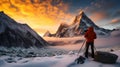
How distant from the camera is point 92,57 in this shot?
15.9 meters

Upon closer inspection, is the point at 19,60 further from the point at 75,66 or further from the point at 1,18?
the point at 1,18

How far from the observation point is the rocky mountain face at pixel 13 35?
34.5 meters

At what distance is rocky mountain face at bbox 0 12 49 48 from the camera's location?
34531mm

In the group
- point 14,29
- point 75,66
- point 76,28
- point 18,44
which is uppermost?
point 76,28

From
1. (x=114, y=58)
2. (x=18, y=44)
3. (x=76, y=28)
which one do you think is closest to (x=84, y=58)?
(x=114, y=58)

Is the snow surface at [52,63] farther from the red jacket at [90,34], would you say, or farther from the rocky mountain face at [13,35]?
the rocky mountain face at [13,35]

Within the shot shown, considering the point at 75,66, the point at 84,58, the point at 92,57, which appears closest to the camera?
the point at 75,66

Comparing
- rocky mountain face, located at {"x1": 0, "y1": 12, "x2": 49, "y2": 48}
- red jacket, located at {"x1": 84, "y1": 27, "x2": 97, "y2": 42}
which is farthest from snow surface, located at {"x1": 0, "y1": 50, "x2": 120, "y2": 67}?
rocky mountain face, located at {"x1": 0, "y1": 12, "x2": 49, "y2": 48}

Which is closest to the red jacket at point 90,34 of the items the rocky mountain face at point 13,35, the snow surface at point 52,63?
the snow surface at point 52,63

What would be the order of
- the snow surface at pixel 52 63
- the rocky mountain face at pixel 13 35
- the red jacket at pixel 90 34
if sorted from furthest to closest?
the rocky mountain face at pixel 13 35
the red jacket at pixel 90 34
the snow surface at pixel 52 63

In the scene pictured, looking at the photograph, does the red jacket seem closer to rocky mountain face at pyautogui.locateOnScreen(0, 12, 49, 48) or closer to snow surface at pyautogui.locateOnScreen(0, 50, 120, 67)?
snow surface at pyautogui.locateOnScreen(0, 50, 120, 67)

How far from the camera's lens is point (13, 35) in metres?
36.7

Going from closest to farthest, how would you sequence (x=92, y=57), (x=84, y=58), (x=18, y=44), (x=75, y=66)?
(x=75, y=66) → (x=84, y=58) → (x=92, y=57) → (x=18, y=44)

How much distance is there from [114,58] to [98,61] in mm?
1144
